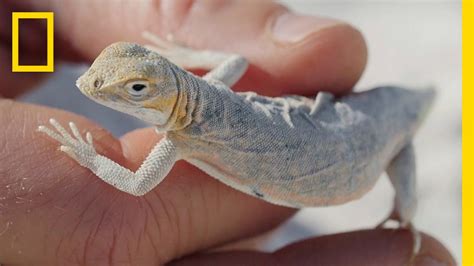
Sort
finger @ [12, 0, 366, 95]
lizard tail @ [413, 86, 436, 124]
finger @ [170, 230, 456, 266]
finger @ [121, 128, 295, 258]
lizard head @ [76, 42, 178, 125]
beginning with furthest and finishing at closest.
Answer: lizard tail @ [413, 86, 436, 124], finger @ [12, 0, 366, 95], finger @ [170, 230, 456, 266], finger @ [121, 128, 295, 258], lizard head @ [76, 42, 178, 125]

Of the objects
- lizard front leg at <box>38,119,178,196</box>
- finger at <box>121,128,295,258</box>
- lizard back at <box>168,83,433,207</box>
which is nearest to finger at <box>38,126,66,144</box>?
lizard front leg at <box>38,119,178,196</box>

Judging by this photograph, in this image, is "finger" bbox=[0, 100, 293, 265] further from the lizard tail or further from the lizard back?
the lizard tail

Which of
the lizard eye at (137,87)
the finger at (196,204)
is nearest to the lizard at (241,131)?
the lizard eye at (137,87)

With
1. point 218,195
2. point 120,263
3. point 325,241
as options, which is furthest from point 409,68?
point 120,263

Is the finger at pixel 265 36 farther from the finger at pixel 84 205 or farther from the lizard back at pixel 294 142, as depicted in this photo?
the finger at pixel 84 205

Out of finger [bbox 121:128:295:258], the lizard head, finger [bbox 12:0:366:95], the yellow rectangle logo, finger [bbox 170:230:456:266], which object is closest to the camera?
the lizard head

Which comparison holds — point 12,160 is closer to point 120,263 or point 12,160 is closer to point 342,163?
point 120,263
